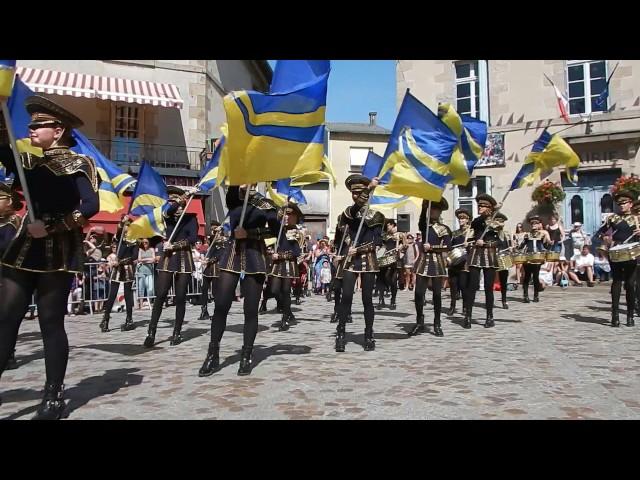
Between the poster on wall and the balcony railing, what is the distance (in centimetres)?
1076

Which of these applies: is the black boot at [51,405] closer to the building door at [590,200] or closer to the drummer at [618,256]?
the drummer at [618,256]

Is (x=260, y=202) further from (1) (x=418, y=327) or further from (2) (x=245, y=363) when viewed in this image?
(1) (x=418, y=327)

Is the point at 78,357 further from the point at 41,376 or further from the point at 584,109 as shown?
the point at 584,109

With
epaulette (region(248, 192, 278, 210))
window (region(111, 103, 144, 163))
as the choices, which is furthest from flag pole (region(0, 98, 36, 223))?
window (region(111, 103, 144, 163))

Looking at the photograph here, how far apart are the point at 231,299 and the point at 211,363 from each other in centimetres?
69

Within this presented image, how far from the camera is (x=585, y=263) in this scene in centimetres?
→ 1742

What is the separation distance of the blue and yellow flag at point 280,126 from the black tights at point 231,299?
3.79 feet

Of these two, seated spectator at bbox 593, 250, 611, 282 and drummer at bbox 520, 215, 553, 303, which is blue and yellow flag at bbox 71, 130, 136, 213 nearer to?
drummer at bbox 520, 215, 553, 303

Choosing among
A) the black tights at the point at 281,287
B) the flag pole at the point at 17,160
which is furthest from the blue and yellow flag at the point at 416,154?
the flag pole at the point at 17,160

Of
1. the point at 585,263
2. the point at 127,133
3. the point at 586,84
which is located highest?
the point at 586,84

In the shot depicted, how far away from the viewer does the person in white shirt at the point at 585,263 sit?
56.4ft

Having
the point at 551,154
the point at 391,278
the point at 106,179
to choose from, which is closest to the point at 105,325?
the point at 106,179

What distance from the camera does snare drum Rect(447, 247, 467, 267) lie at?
33.7 ft
